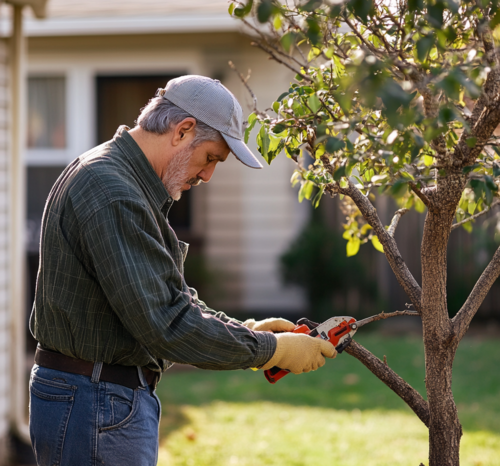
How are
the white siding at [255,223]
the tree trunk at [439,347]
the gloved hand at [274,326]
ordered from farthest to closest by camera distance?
the white siding at [255,223] < the gloved hand at [274,326] < the tree trunk at [439,347]

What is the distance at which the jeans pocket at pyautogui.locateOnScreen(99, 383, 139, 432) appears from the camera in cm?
197

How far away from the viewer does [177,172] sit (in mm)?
2119

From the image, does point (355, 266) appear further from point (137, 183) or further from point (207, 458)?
point (137, 183)

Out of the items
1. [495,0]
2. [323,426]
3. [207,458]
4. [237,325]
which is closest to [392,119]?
[495,0]

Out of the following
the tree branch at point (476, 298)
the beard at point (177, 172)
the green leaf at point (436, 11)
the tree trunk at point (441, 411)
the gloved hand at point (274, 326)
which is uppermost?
the green leaf at point (436, 11)

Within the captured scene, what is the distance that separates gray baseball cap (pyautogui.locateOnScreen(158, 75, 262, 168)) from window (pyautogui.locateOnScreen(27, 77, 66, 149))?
740 cm

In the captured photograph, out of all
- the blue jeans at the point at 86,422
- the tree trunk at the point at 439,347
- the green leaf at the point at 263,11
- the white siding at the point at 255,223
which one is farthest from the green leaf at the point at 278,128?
the white siding at the point at 255,223

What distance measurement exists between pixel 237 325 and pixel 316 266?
6.17 meters

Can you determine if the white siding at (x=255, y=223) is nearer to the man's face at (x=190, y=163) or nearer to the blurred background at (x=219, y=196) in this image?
the blurred background at (x=219, y=196)

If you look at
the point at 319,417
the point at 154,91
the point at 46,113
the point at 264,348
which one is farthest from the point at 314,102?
the point at 46,113

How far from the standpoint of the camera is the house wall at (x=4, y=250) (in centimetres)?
451

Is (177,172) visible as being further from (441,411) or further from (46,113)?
(46,113)

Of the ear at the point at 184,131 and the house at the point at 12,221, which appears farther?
the house at the point at 12,221

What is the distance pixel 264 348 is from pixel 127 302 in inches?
18.9
